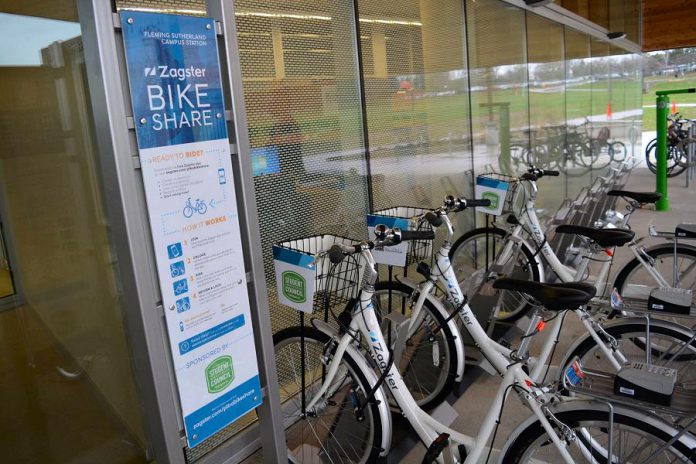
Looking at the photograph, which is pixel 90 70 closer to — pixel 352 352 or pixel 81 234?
pixel 81 234

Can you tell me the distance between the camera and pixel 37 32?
5.92 ft

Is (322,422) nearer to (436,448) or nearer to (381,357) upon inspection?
(381,357)

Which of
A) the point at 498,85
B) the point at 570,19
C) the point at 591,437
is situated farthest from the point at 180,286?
the point at 570,19

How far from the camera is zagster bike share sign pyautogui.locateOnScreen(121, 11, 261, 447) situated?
4.75ft

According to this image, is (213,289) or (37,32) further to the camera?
(37,32)

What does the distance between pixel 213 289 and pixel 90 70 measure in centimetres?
67

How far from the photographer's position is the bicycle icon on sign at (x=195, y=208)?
1.55 meters

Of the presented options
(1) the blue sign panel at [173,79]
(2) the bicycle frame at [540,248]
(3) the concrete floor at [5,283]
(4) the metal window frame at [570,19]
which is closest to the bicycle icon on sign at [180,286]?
(1) the blue sign panel at [173,79]

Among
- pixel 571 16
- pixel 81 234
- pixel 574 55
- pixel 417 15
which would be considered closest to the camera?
pixel 81 234

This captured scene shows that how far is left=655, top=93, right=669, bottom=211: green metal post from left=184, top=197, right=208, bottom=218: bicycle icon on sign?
6.58 metres

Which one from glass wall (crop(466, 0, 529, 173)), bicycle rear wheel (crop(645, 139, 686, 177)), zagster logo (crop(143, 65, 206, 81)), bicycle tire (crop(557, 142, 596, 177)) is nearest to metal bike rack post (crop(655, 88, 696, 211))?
bicycle tire (crop(557, 142, 596, 177))

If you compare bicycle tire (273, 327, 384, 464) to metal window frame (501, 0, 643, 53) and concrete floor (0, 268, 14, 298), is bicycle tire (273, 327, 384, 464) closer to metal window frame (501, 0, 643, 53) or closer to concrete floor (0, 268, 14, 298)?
concrete floor (0, 268, 14, 298)

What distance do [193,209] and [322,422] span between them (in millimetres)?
1115

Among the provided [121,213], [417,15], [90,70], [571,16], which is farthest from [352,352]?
[571,16]
